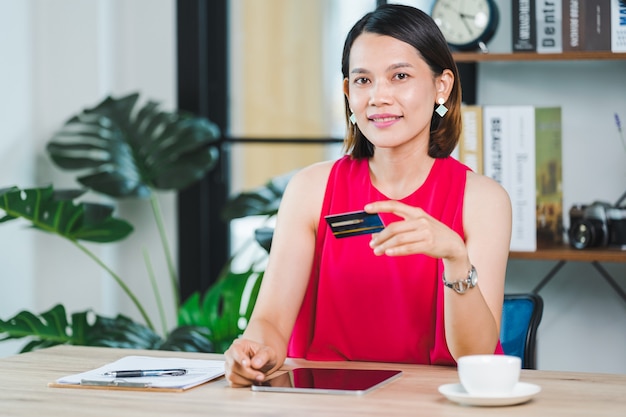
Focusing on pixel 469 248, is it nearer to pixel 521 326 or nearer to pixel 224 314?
pixel 521 326

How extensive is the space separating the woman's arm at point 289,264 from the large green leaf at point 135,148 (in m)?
1.21

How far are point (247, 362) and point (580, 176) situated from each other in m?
1.66

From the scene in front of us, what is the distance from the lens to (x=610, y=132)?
113 inches

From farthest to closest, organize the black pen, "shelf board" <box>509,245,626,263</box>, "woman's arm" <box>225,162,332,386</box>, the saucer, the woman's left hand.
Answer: "shelf board" <box>509,245,626,263</box>, "woman's arm" <box>225,162,332,386</box>, the black pen, the woman's left hand, the saucer

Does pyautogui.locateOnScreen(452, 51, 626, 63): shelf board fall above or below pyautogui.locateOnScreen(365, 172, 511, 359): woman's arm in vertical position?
above

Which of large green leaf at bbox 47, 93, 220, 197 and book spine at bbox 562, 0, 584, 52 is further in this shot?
large green leaf at bbox 47, 93, 220, 197

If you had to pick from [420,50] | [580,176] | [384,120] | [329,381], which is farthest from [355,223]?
[580,176]

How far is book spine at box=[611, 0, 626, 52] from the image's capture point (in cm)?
258

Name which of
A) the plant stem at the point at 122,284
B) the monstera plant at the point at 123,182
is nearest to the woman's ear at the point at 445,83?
the monstera plant at the point at 123,182

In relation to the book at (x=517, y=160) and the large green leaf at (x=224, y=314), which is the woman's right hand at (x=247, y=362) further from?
the large green leaf at (x=224, y=314)

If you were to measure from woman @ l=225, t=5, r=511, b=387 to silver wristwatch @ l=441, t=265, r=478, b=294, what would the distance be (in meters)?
0.17

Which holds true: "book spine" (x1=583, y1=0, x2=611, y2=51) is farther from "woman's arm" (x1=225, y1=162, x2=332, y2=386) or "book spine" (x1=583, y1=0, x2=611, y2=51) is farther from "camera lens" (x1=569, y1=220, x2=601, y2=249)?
"woman's arm" (x1=225, y1=162, x2=332, y2=386)

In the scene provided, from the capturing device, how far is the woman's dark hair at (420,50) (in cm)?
197

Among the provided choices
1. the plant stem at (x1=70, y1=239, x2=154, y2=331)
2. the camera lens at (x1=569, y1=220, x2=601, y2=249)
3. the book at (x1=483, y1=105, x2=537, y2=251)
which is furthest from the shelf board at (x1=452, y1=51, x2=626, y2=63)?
the plant stem at (x1=70, y1=239, x2=154, y2=331)
